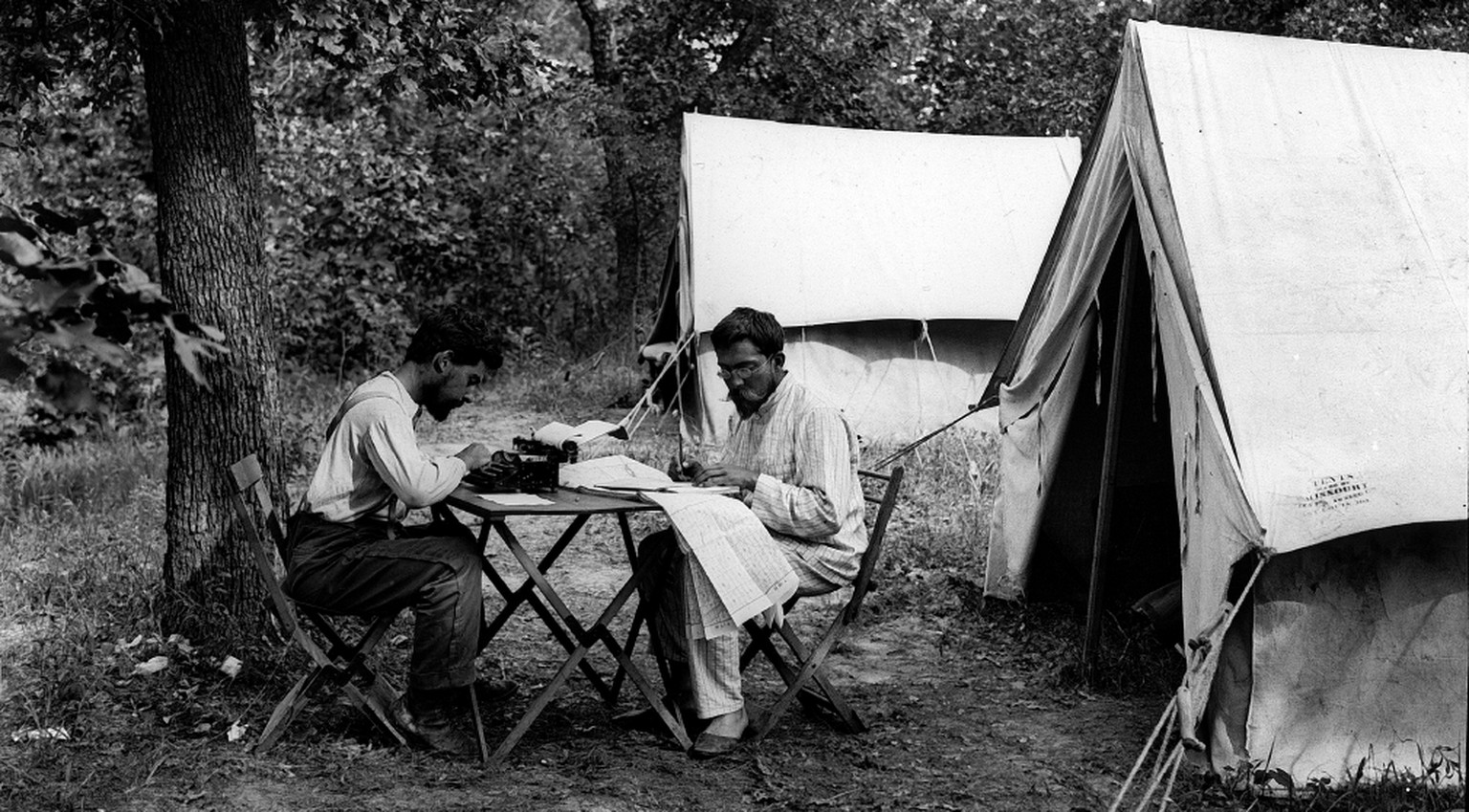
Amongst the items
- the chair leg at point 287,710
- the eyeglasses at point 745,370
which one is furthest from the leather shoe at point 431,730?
the eyeglasses at point 745,370

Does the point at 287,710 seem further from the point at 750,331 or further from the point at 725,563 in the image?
the point at 750,331

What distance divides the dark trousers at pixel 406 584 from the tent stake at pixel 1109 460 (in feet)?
7.72

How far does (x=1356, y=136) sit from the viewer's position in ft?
16.6

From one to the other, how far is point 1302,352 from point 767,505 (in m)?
1.74

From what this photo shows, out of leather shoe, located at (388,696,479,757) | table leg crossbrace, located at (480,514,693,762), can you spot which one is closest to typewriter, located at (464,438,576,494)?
table leg crossbrace, located at (480,514,693,762)

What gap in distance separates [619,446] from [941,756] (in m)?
5.91

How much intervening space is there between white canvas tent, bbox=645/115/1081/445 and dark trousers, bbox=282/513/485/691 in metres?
5.83

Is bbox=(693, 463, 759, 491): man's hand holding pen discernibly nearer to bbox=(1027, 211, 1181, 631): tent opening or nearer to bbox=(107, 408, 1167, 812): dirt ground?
bbox=(107, 408, 1167, 812): dirt ground

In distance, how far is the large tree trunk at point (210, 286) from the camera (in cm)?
512

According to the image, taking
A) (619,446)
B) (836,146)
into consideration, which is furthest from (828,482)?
(836,146)

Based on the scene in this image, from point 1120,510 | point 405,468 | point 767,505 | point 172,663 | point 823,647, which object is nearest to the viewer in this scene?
point 405,468

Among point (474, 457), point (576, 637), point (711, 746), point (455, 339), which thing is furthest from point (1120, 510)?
point (455, 339)

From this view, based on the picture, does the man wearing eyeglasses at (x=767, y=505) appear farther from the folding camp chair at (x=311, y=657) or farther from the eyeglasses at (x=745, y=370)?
the folding camp chair at (x=311, y=657)

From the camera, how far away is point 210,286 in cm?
518
